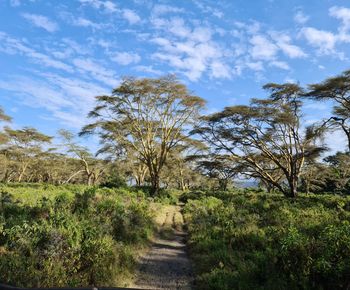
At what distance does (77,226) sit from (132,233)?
9.19 feet

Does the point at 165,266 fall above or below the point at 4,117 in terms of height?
below

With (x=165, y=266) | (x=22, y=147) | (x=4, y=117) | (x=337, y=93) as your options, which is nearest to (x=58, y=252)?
(x=165, y=266)

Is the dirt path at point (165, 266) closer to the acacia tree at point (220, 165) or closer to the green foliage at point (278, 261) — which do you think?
the green foliage at point (278, 261)

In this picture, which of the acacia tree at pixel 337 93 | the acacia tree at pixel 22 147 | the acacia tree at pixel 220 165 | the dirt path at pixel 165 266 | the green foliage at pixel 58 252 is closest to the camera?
the green foliage at pixel 58 252

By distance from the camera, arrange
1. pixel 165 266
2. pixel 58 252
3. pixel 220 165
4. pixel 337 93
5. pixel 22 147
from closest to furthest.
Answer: pixel 58 252
pixel 165 266
pixel 337 93
pixel 220 165
pixel 22 147

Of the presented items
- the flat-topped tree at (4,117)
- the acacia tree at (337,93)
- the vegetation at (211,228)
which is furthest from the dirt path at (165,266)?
the flat-topped tree at (4,117)

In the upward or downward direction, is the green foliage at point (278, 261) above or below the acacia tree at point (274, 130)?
below

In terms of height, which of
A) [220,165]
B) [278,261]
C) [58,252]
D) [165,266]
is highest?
[220,165]

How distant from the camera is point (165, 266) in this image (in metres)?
9.68

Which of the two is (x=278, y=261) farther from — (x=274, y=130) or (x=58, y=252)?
(x=274, y=130)

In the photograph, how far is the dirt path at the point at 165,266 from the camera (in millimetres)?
8203

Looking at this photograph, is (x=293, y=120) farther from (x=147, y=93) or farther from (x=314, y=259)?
(x=314, y=259)

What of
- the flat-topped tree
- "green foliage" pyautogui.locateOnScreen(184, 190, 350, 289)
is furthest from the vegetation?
the flat-topped tree

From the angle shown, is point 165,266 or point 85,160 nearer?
point 165,266
